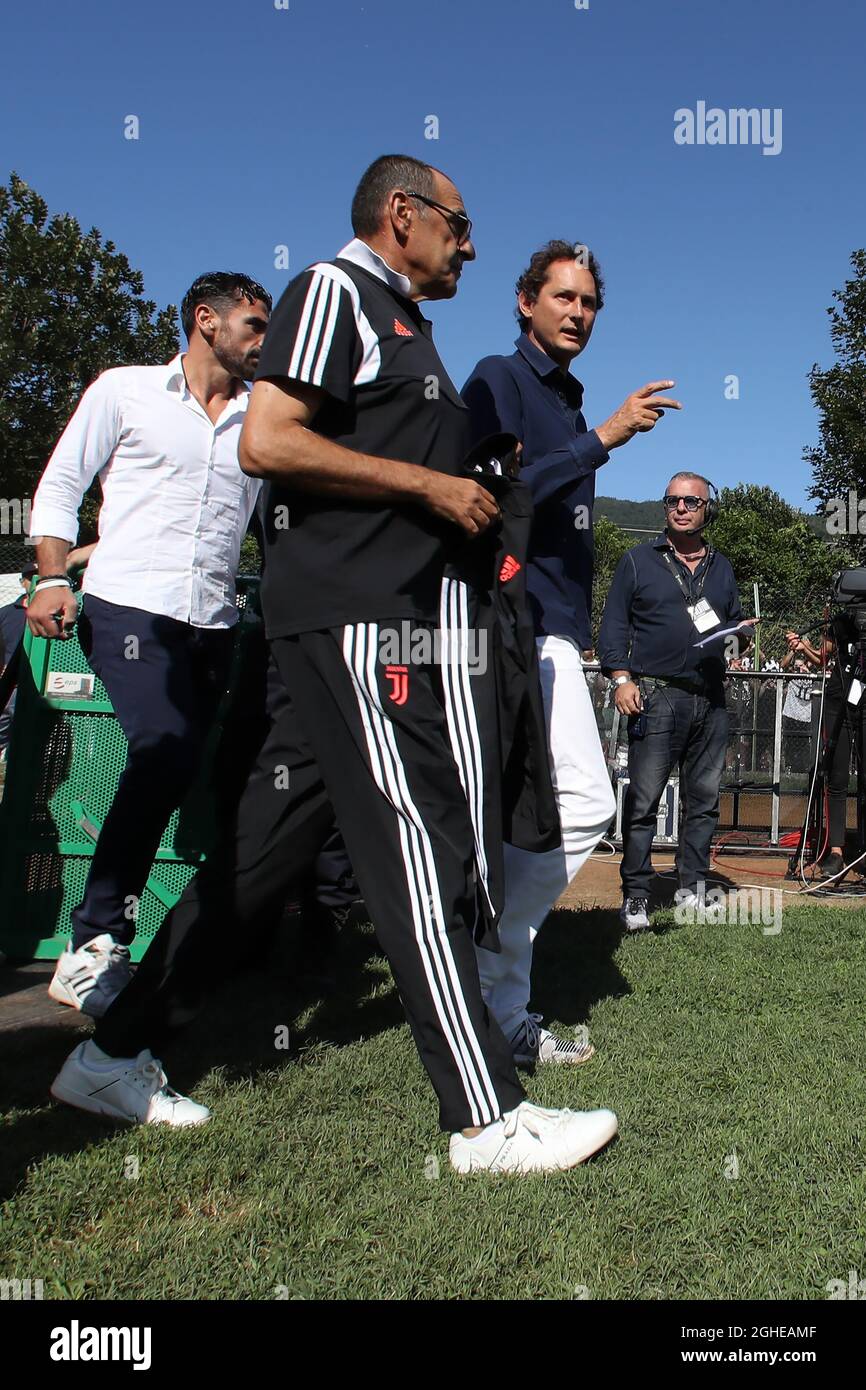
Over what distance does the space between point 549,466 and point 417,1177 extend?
6.34 ft

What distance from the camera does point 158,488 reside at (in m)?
3.69

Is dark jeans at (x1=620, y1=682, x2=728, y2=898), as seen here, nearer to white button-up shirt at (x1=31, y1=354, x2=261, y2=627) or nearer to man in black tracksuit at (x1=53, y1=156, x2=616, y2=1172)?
white button-up shirt at (x1=31, y1=354, x2=261, y2=627)

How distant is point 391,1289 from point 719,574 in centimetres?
527

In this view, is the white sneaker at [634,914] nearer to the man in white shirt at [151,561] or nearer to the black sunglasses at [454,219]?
the man in white shirt at [151,561]

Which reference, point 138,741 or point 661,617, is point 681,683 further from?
point 138,741

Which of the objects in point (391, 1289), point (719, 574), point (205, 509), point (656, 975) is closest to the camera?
point (391, 1289)

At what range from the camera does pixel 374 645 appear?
2.51 m

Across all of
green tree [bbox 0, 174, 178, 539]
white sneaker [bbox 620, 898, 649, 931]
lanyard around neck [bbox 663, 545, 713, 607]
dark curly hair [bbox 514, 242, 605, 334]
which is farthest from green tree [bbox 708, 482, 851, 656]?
dark curly hair [bbox 514, 242, 605, 334]

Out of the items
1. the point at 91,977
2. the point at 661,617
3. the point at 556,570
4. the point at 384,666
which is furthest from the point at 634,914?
the point at 384,666

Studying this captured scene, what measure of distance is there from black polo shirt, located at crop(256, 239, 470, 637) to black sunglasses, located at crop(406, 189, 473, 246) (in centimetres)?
26

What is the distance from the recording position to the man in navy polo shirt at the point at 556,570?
3.24 metres

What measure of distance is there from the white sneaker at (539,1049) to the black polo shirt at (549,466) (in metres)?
1.21

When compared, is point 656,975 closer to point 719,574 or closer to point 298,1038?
point 298,1038

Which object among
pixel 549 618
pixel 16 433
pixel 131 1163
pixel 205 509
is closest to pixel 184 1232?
pixel 131 1163
